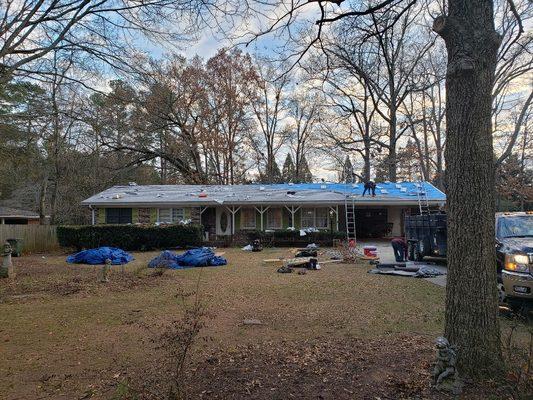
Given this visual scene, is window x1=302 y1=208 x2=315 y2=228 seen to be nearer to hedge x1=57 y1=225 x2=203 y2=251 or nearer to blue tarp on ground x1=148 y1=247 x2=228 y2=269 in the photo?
hedge x1=57 y1=225 x2=203 y2=251

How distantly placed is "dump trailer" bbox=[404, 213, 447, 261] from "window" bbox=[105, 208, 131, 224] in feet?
57.3

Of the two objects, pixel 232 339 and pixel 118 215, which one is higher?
pixel 118 215

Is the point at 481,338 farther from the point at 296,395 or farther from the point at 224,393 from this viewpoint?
the point at 224,393

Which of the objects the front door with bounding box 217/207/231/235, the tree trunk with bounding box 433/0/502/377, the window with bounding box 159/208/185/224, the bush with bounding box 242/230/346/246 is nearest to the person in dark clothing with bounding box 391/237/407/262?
the bush with bounding box 242/230/346/246

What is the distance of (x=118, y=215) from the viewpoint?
25.8 metres

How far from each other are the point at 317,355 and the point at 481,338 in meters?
1.79

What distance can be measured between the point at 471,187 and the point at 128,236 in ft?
64.4

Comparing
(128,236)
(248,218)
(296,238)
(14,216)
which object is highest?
(14,216)

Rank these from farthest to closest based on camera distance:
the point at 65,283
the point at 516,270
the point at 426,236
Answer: the point at 426,236
the point at 65,283
the point at 516,270

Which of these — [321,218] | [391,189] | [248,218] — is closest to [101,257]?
[248,218]

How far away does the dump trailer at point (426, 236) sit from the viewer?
42.2ft

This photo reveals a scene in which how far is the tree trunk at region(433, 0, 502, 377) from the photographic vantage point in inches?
142

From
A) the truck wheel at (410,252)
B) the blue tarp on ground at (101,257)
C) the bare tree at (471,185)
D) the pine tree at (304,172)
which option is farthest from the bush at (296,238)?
the pine tree at (304,172)

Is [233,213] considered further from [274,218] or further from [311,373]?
[311,373]
